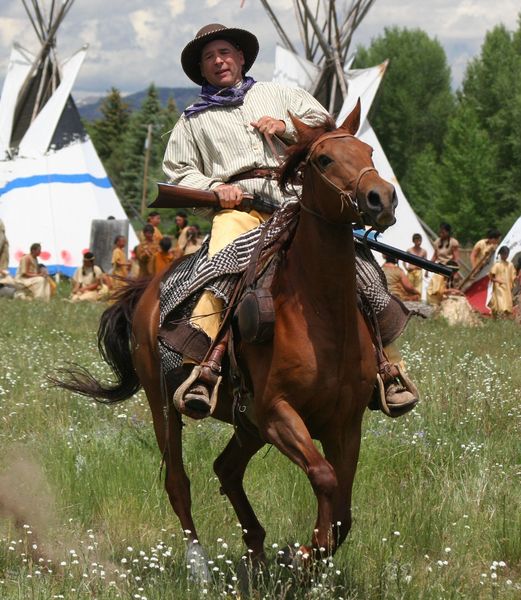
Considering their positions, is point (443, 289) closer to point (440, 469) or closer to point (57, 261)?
point (57, 261)

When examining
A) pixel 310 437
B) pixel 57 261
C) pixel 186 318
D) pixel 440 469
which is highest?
pixel 186 318

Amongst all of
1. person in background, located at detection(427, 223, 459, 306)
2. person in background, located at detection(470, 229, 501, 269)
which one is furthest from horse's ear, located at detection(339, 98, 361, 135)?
person in background, located at detection(470, 229, 501, 269)

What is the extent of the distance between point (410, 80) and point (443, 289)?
54057mm

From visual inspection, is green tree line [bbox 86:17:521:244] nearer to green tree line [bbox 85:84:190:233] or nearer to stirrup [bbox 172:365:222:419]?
green tree line [bbox 85:84:190:233]

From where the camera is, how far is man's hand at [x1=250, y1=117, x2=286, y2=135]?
6547mm

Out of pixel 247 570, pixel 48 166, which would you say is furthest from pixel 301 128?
pixel 48 166

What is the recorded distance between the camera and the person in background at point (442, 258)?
73.3ft

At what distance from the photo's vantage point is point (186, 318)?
6.48m

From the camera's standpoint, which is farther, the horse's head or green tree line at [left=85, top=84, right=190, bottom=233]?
green tree line at [left=85, top=84, right=190, bottom=233]

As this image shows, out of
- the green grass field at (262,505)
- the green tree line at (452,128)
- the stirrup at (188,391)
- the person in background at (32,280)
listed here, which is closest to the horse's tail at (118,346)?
the green grass field at (262,505)

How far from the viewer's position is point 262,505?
754 centimetres

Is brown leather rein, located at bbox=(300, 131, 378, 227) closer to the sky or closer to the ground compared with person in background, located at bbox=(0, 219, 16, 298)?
closer to the sky

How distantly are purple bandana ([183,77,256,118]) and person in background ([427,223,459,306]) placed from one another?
15595 mm

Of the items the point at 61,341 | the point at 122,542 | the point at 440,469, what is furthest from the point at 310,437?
the point at 61,341
